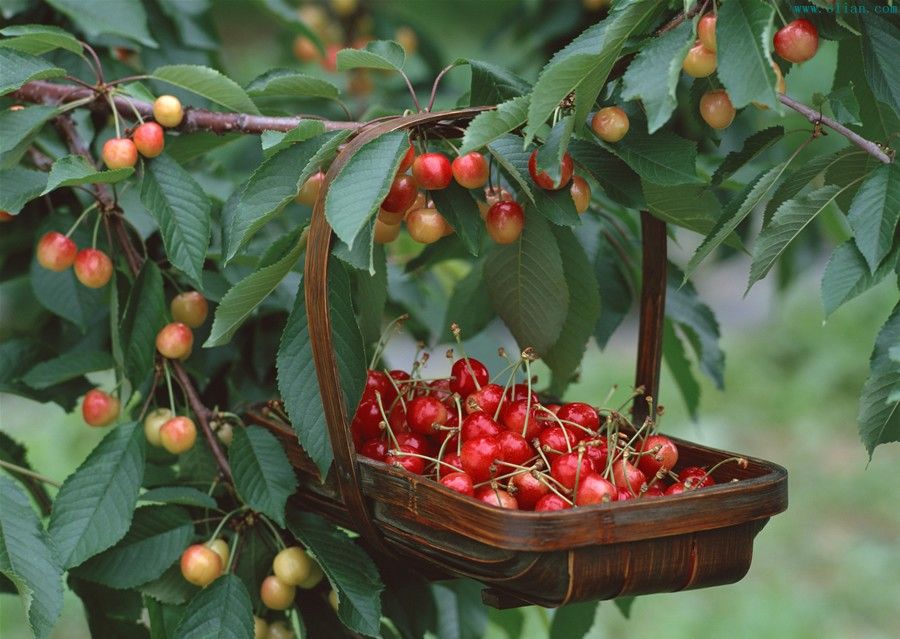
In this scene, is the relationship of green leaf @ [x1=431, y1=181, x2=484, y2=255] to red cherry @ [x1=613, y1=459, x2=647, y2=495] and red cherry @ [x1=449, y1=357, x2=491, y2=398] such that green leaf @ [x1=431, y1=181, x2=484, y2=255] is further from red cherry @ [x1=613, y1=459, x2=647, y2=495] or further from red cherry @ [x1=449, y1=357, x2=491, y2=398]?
red cherry @ [x1=613, y1=459, x2=647, y2=495]

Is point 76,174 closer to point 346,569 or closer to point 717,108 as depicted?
point 346,569

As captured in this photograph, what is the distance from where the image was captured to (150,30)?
1418mm

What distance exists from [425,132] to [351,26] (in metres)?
1.55

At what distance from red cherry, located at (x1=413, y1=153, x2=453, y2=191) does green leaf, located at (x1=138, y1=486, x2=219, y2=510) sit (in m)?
0.34

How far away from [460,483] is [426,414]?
0.11 m

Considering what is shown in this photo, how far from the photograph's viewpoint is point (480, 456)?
2.67 ft

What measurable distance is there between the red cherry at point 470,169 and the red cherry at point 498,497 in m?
0.24

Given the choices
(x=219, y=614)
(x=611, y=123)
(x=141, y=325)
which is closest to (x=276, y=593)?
(x=219, y=614)

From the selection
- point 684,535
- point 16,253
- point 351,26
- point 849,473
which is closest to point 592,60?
point 684,535

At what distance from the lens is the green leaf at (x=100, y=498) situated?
0.93 meters

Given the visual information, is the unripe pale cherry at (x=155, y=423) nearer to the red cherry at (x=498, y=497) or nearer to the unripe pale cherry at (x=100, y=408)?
the unripe pale cherry at (x=100, y=408)

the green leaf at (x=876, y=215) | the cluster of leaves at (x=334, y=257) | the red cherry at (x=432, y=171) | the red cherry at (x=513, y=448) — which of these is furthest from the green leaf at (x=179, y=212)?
the green leaf at (x=876, y=215)

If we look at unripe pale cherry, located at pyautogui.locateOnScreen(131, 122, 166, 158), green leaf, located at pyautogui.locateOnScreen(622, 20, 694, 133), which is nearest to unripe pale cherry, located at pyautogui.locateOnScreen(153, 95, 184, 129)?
unripe pale cherry, located at pyautogui.locateOnScreen(131, 122, 166, 158)

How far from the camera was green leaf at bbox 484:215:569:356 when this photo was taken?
99 centimetres
